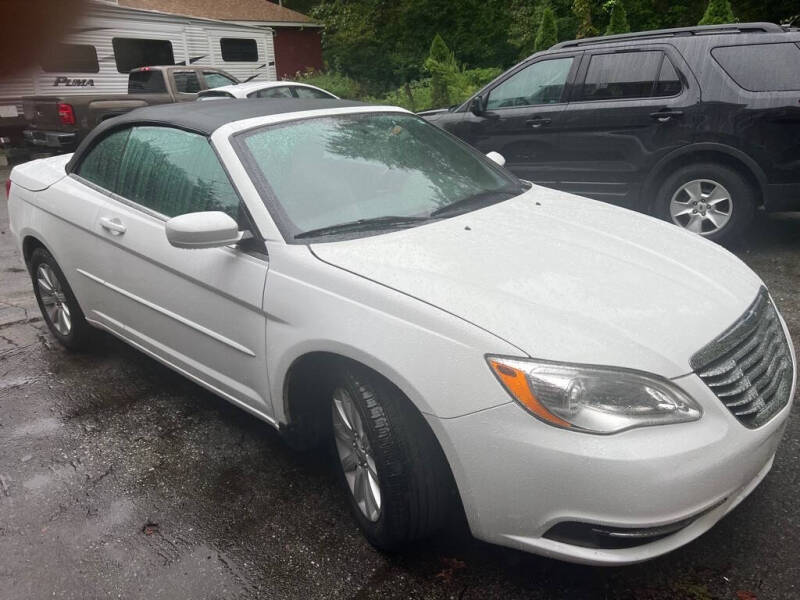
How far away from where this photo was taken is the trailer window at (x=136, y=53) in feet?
2.67

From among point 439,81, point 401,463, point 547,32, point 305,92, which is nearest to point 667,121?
point 401,463

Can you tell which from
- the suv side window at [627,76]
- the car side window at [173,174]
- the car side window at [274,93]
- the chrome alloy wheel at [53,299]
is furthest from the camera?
the car side window at [274,93]

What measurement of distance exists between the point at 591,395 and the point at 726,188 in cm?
424

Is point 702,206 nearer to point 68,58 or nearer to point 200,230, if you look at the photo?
point 200,230

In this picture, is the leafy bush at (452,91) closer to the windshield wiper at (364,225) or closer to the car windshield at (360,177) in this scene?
the car windshield at (360,177)

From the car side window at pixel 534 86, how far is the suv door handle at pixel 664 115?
913mm

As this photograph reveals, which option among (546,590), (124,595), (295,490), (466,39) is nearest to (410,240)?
(295,490)

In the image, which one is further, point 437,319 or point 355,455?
point 355,455

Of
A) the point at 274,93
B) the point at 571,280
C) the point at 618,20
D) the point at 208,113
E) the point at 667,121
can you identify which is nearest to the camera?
the point at 571,280

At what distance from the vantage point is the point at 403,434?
91.3 inches

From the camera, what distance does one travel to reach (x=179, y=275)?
10.3 ft

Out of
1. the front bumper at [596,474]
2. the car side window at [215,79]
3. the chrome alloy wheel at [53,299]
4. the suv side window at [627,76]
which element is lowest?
the chrome alloy wheel at [53,299]

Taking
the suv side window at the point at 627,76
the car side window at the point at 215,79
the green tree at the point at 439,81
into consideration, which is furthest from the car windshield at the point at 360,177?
the green tree at the point at 439,81

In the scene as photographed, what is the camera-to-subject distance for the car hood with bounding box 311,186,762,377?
2.16m
